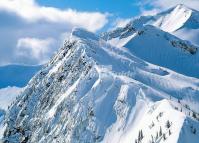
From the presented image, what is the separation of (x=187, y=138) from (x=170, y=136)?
631 centimetres

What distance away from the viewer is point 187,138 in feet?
645

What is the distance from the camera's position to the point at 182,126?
19975 cm

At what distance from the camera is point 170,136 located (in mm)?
199500

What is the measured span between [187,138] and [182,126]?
5168 millimetres

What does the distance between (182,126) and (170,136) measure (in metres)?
5.59
